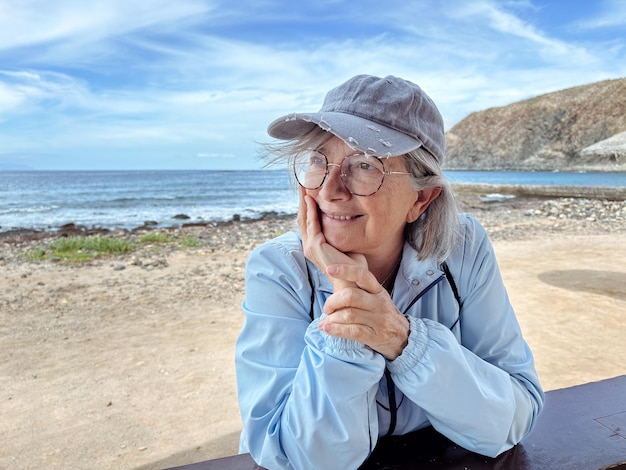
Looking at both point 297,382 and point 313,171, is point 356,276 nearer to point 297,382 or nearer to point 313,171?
point 297,382

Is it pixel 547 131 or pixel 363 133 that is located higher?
pixel 547 131

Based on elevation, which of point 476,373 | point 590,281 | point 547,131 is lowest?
point 590,281

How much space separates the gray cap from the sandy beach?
8.90 ft

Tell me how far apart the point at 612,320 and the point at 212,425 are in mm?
4383

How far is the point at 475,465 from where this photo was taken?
4.32 feet

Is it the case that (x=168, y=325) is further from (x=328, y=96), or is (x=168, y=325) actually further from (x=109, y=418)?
(x=328, y=96)

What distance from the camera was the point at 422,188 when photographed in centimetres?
160

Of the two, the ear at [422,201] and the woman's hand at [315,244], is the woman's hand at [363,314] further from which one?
the ear at [422,201]

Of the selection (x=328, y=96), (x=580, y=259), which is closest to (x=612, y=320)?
(x=580, y=259)

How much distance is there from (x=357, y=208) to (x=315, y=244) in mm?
164

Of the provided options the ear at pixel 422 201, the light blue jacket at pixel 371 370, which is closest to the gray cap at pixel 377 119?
the ear at pixel 422 201

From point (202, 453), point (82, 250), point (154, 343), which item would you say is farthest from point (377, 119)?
point (82, 250)

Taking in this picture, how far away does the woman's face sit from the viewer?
1480 millimetres

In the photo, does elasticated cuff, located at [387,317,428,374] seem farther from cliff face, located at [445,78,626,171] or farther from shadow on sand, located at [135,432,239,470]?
cliff face, located at [445,78,626,171]
